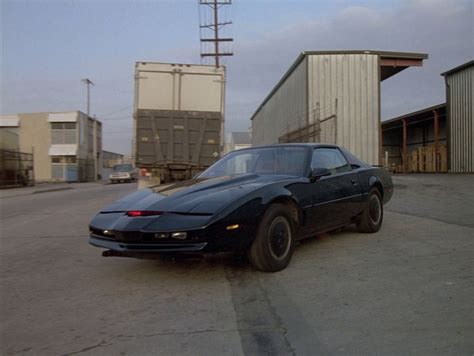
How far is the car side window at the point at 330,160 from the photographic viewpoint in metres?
5.54

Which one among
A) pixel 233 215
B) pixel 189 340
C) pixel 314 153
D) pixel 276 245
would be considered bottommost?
A: pixel 189 340

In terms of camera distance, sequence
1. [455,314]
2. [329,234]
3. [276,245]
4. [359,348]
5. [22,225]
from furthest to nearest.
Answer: [22,225], [329,234], [276,245], [455,314], [359,348]

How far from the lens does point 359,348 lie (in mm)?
2758

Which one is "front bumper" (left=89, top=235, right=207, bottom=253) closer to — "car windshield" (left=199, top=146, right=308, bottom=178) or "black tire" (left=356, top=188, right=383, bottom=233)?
"car windshield" (left=199, top=146, right=308, bottom=178)

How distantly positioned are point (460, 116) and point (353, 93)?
32.4 feet

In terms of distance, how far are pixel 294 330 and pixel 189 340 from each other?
29.6 inches

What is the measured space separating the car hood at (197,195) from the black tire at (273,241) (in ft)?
1.13

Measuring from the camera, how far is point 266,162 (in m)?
5.46

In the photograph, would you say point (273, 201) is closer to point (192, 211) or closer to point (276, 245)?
point (276, 245)

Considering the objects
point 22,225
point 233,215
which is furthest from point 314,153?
point 22,225

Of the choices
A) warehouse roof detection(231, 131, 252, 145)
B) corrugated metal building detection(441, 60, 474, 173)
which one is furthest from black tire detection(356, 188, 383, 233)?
warehouse roof detection(231, 131, 252, 145)

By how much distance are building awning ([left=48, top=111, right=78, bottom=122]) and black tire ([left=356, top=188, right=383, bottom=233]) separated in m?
36.4

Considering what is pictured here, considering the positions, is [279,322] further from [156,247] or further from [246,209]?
[156,247]

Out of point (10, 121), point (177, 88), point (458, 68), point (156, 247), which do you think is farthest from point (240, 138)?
point (156, 247)
